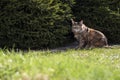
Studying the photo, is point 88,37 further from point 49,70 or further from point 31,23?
point 49,70

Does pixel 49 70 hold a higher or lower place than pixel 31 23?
higher

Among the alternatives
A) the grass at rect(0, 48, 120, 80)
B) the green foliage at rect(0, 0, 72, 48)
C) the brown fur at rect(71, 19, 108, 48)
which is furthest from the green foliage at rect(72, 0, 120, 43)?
the grass at rect(0, 48, 120, 80)

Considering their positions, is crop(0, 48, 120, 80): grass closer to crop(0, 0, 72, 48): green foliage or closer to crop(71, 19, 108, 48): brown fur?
crop(0, 0, 72, 48): green foliage

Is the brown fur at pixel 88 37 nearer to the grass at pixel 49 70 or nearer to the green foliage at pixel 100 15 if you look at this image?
the green foliage at pixel 100 15

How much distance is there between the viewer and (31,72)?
6.30m

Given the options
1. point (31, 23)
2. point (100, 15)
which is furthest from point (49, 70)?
point (100, 15)

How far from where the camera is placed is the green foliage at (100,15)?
49.7 feet

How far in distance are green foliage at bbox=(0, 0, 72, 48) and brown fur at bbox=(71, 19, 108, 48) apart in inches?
22.0

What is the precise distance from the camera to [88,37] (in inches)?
560

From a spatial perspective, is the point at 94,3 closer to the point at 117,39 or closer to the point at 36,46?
the point at 117,39

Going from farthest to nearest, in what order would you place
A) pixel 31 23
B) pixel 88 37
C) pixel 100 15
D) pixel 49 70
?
pixel 100 15
pixel 88 37
pixel 31 23
pixel 49 70

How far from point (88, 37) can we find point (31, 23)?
87.2 inches

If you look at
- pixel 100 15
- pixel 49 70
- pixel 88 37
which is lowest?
pixel 88 37

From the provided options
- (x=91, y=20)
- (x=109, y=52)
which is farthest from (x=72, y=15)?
(x=109, y=52)
